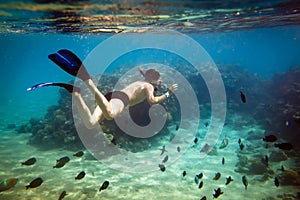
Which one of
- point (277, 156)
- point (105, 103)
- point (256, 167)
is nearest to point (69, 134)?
point (105, 103)

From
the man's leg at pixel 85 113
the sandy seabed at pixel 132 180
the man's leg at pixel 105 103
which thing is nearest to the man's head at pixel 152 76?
the man's leg at pixel 105 103

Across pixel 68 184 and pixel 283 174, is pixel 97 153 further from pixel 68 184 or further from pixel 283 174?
pixel 283 174

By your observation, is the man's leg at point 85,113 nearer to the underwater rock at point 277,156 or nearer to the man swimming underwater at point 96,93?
the man swimming underwater at point 96,93

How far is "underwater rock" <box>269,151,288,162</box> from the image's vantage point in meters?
12.3

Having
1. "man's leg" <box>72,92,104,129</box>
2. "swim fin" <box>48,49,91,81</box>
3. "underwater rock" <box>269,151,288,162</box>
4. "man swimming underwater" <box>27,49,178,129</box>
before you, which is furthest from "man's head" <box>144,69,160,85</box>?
"underwater rock" <box>269,151,288,162</box>

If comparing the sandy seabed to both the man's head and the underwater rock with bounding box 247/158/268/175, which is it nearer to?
the underwater rock with bounding box 247/158/268/175

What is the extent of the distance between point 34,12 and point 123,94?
33.5 ft

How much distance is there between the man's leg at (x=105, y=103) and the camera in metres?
6.24

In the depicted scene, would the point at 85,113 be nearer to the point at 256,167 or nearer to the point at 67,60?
the point at 67,60

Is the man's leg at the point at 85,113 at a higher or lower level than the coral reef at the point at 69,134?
higher

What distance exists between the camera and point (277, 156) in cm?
1252

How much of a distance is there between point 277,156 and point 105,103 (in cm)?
1080

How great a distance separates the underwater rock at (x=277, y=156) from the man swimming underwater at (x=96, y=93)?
27.8 ft

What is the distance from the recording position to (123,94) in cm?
825
